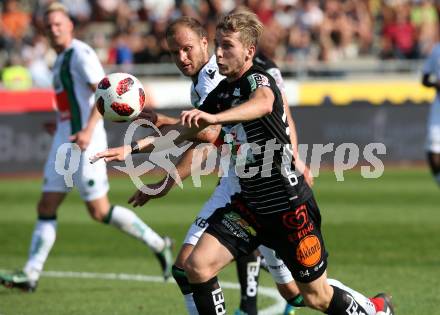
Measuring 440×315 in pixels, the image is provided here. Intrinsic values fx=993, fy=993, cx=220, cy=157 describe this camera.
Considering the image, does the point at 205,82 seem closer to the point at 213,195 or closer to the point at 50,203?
the point at 213,195

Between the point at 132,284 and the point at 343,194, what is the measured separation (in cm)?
763

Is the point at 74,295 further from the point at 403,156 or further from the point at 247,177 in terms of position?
the point at 403,156

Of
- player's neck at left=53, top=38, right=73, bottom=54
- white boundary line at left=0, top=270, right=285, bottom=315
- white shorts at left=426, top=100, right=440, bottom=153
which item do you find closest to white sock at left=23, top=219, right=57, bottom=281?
white boundary line at left=0, top=270, right=285, bottom=315

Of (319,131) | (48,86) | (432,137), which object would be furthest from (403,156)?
(48,86)

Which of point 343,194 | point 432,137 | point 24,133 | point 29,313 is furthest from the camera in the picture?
point 24,133

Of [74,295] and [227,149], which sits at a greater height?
[227,149]

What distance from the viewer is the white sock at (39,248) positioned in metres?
9.45

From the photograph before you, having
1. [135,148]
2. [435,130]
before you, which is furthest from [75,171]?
[435,130]

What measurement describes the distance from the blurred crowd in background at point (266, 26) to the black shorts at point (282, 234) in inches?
708

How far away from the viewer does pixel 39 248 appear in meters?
9.55

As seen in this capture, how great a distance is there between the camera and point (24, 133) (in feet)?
65.2

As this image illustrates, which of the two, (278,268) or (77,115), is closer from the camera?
(278,268)

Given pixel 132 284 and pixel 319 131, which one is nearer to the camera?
pixel 132 284

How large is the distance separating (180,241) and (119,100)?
5.98 metres
